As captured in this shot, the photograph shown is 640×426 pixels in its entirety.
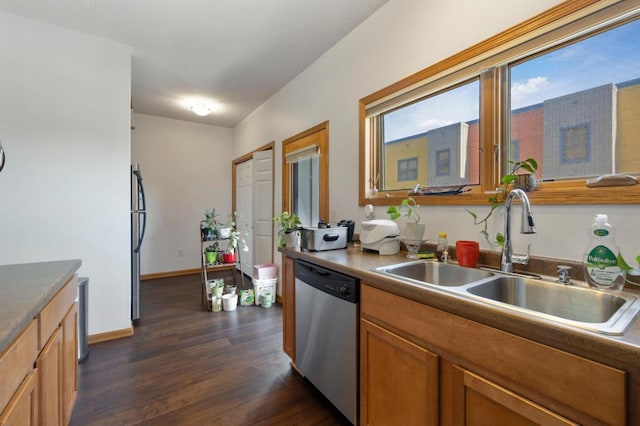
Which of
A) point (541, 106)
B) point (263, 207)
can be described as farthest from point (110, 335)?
point (541, 106)

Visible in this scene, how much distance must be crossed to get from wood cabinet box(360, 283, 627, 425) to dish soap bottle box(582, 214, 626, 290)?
18.7 inches

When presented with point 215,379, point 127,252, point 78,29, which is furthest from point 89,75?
point 215,379

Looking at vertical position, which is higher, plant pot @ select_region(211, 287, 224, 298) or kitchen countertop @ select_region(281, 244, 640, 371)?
kitchen countertop @ select_region(281, 244, 640, 371)

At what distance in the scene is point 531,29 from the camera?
131cm

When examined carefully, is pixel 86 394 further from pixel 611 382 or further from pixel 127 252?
pixel 611 382

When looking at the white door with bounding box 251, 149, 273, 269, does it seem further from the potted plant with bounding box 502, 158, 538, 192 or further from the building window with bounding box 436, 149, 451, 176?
the potted plant with bounding box 502, 158, 538, 192

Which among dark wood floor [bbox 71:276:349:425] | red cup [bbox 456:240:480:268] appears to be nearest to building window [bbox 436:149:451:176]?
red cup [bbox 456:240:480:268]

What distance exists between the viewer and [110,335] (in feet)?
8.67

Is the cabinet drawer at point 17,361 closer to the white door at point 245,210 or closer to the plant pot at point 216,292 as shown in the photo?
the plant pot at point 216,292

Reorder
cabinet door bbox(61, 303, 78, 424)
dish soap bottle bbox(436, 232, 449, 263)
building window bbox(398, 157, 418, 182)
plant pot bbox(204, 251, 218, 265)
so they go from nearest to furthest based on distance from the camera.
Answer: cabinet door bbox(61, 303, 78, 424) < dish soap bottle bbox(436, 232, 449, 263) < building window bbox(398, 157, 418, 182) < plant pot bbox(204, 251, 218, 265)

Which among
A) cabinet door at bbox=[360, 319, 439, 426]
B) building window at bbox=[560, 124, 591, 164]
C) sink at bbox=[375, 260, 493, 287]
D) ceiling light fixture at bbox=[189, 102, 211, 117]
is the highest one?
ceiling light fixture at bbox=[189, 102, 211, 117]

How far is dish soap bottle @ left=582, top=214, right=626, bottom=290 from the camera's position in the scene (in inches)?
37.7

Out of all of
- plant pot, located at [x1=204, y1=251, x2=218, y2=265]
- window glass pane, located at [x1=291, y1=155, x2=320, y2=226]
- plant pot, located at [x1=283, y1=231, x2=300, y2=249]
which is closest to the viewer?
plant pot, located at [x1=283, y1=231, x2=300, y2=249]

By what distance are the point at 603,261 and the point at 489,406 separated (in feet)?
2.07
